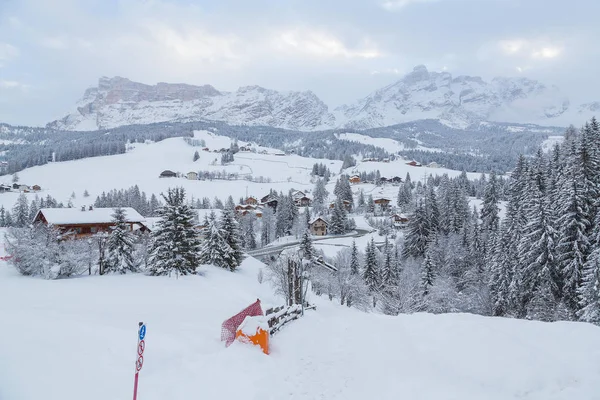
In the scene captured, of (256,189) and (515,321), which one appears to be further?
(256,189)

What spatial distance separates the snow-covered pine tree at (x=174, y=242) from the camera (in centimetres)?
3131

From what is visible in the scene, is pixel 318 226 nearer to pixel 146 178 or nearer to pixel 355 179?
pixel 355 179

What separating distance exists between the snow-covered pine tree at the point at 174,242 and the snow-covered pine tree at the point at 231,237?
6.22 m

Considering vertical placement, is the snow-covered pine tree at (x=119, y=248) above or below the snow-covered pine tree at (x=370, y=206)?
above

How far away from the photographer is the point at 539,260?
3048 cm

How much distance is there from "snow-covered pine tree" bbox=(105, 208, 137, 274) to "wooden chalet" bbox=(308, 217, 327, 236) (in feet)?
200

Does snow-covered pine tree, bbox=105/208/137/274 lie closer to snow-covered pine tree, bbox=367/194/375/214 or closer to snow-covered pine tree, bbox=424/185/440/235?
snow-covered pine tree, bbox=424/185/440/235

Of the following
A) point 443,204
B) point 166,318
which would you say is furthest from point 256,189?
point 166,318

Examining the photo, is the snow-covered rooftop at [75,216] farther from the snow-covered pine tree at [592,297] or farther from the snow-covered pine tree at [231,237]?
the snow-covered pine tree at [592,297]

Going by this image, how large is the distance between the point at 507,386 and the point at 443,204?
240 ft

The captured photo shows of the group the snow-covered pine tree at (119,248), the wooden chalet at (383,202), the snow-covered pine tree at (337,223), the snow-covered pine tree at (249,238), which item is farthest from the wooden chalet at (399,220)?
the snow-covered pine tree at (119,248)

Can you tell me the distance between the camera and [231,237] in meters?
40.6

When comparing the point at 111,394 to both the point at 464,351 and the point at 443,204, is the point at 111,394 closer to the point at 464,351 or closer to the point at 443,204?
the point at 464,351

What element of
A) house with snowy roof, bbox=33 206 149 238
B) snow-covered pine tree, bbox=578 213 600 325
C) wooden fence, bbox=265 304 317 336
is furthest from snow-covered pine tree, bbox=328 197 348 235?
wooden fence, bbox=265 304 317 336
